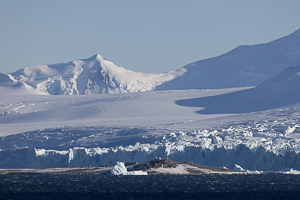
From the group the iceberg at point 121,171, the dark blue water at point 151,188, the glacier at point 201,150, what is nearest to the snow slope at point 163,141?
the glacier at point 201,150

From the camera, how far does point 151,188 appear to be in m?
86.6

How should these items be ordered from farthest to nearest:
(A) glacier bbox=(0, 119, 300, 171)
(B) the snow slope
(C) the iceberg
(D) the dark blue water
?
(B) the snow slope < (A) glacier bbox=(0, 119, 300, 171) < (C) the iceberg < (D) the dark blue water

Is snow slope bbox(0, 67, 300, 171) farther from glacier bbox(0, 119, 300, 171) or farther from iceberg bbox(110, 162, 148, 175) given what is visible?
iceberg bbox(110, 162, 148, 175)

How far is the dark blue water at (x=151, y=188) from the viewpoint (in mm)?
76156

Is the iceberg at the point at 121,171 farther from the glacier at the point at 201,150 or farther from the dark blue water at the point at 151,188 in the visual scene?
the glacier at the point at 201,150

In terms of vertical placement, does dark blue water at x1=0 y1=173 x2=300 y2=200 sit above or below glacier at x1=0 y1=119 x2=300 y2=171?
below

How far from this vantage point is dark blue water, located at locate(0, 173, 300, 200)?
250ft

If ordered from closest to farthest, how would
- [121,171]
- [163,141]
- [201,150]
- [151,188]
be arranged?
1. [151,188]
2. [121,171]
3. [201,150]
4. [163,141]

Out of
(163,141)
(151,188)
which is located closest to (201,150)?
(163,141)

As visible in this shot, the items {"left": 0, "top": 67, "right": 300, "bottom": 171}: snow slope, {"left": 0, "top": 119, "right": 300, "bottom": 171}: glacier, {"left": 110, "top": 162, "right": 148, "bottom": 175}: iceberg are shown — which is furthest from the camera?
{"left": 0, "top": 67, "right": 300, "bottom": 171}: snow slope

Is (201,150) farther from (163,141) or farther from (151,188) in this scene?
(151,188)

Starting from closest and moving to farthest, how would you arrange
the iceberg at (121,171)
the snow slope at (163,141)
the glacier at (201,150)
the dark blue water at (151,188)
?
the dark blue water at (151,188)
the iceberg at (121,171)
the glacier at (201,150)
the snow slope at (163,141)

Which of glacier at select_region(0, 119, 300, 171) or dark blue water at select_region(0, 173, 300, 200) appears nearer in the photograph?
dark blue water at select_region(0, 173, 300, 200)

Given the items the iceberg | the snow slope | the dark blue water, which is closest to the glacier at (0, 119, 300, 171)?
the snow slope
